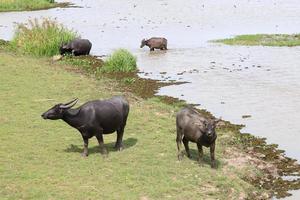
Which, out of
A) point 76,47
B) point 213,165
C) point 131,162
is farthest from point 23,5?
point 213,165

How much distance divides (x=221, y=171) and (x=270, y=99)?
8587mm

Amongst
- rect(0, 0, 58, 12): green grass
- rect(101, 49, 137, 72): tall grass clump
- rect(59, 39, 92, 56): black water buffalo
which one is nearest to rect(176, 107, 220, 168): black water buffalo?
rect(101, 49, 137, 72): tall grass clump

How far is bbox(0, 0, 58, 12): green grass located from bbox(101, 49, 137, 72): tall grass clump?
124ft

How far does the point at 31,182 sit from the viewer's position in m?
11.6

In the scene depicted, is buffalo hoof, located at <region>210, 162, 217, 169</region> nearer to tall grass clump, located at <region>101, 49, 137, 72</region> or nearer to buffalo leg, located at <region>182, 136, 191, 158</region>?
buffalo leg, located at <region>182, 136, 191, 158</region>

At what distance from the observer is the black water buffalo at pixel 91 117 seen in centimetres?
1291

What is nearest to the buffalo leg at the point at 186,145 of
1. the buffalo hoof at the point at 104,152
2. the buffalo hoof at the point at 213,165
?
the buffalo hoof at the point at 213,165

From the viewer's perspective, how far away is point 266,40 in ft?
117

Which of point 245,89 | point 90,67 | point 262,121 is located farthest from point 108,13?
point 262,121

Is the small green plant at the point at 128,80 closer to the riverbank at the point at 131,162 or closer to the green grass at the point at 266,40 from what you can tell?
the riverbank at the point at 131,162

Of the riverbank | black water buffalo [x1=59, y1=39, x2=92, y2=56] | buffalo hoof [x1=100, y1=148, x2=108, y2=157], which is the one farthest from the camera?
black water buffalo [x1=59, y1=39, x2=92, y2=56]

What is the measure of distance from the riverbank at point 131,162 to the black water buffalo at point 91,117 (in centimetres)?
63

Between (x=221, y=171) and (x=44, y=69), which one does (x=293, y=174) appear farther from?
(x=44, y=69)

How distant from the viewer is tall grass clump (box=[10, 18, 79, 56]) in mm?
28530
